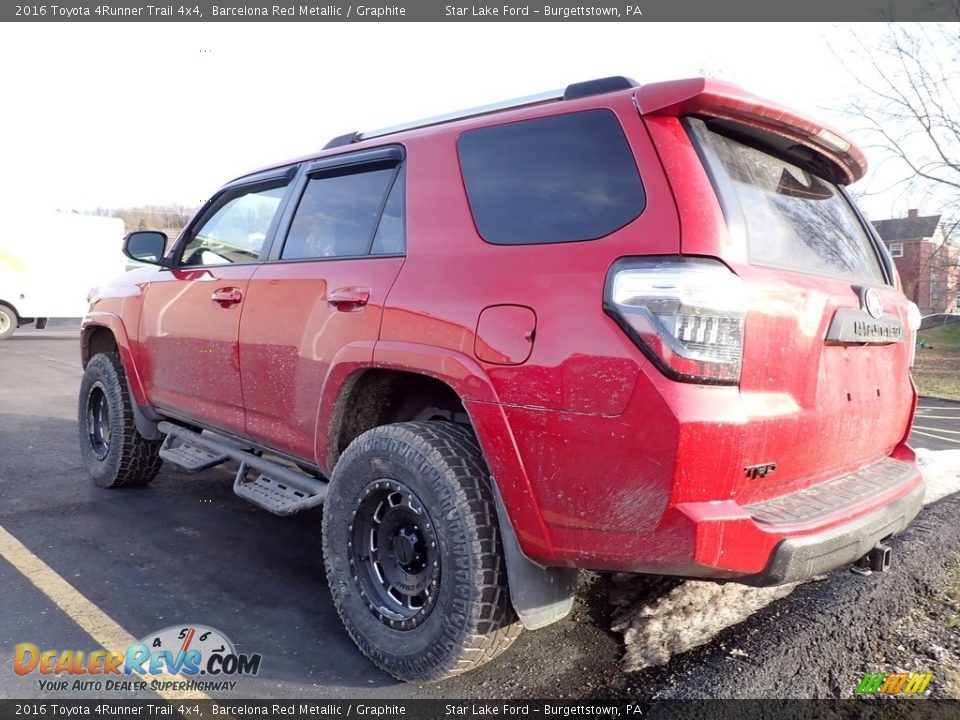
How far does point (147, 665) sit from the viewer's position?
2.50 meters

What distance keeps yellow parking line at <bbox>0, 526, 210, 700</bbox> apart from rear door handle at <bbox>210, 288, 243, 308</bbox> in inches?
58.7

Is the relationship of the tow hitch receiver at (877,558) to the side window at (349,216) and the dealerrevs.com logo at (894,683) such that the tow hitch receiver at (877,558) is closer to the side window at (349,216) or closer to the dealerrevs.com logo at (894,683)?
the dealerrevs.com logo at (894,683)

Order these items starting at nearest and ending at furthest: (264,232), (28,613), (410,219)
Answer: (410,219), (28,613), (264,232)

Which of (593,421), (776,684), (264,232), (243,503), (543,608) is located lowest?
(243,503)

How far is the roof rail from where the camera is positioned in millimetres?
Result: 2293

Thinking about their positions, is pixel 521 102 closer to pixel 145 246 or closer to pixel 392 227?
pixel 392 227

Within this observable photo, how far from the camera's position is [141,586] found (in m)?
3.15

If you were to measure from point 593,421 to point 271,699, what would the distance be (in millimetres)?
1495

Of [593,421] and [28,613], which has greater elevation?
[593,421]

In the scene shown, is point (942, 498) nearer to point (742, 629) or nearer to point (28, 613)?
point (742, 629)

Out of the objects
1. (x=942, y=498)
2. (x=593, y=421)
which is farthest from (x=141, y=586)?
(x=942, y=498)

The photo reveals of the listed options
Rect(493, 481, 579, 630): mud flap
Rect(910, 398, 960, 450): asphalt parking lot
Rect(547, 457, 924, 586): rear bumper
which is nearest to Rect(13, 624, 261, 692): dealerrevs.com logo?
Rect(493, 481, 579, 630): mud flap

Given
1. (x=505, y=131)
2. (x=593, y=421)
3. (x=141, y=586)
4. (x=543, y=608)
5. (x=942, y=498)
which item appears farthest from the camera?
(x=942, y=498)

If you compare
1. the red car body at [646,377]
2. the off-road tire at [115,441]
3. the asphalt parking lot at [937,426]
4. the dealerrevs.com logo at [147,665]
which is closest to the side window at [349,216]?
the red car body at [646,377]
